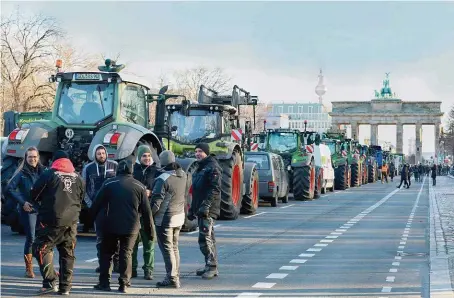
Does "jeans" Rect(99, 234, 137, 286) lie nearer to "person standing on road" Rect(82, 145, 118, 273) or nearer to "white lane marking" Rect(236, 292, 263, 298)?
"white lane marking" Rect(236, 292, 263, 298)

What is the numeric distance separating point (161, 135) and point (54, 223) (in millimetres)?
8983

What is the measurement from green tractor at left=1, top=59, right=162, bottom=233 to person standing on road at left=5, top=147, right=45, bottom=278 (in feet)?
11.0

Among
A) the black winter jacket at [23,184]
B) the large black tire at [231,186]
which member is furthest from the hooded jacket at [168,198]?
the large black tire at [231,186]

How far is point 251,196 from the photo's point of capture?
87.0ft

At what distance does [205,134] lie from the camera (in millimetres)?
24688

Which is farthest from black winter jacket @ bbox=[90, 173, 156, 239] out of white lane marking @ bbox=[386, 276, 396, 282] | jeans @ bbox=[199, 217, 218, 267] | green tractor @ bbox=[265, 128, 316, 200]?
green tractor @ bbox=[265, 128, 316, 200]

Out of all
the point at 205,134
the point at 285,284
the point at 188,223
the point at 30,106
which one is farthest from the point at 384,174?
the point at 285,284

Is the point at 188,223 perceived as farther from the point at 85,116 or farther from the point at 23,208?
the point at 23,208

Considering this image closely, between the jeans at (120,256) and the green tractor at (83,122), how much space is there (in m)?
5.58

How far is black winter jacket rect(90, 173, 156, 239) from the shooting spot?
450 inches

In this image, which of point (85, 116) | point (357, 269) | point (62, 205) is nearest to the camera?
point (62, 205)

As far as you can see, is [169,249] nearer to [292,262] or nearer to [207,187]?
[207,187]

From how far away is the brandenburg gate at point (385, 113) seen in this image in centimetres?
15562

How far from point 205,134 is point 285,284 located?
12.2m
